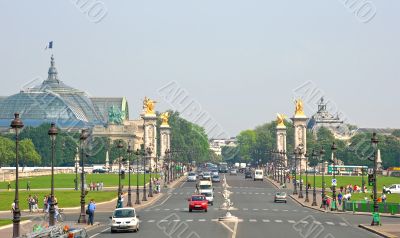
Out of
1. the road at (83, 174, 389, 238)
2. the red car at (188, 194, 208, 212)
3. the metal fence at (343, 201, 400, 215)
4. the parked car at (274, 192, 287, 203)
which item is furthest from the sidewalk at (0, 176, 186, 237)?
the metal fence at (343, 201, 400, 215)

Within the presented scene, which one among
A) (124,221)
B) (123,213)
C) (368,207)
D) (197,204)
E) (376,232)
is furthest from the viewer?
(368,207)

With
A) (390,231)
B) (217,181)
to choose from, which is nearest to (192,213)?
(390,231)

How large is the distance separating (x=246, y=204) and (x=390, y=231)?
37430 mm

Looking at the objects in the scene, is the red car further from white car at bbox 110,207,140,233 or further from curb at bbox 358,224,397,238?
white car at bbox 110,207,140,233

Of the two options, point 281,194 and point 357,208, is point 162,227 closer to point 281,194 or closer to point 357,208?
point 357,208

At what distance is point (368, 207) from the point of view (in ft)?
266

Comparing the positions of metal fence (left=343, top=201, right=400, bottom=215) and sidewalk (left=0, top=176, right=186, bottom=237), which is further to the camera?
metal fence (left=343, top=201, right=400, bottom=215)

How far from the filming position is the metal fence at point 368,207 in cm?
7719

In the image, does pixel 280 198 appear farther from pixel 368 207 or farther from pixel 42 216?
pixel 42 216

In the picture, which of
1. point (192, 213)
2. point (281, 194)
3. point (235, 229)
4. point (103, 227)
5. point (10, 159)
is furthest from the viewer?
point (10, 159)

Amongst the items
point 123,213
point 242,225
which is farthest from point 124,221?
point 242,225

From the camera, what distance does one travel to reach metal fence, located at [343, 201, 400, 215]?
7719 centimetres

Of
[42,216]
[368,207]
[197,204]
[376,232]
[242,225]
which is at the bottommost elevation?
[376,232]

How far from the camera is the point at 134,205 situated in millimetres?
88750
